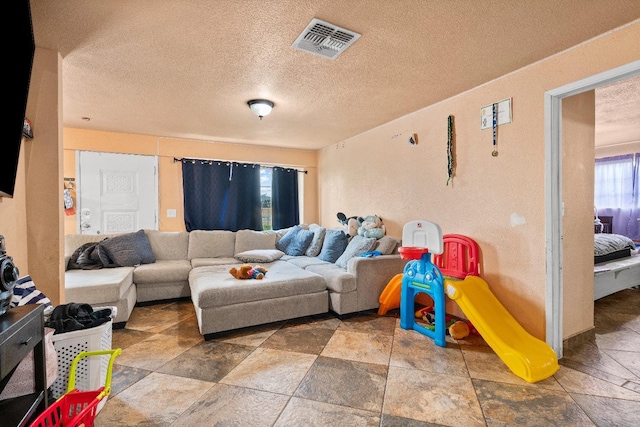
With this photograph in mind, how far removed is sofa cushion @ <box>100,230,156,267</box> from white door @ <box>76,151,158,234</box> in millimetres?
658

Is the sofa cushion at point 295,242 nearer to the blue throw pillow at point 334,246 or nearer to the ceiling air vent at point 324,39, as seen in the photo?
the blue throw pillow at point 334,246

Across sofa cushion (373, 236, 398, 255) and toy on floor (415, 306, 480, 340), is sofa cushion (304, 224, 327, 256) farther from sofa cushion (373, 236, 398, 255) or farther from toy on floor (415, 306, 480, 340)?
toy on floor (415, 306, 480, 340)

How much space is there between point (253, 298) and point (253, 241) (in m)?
1.85

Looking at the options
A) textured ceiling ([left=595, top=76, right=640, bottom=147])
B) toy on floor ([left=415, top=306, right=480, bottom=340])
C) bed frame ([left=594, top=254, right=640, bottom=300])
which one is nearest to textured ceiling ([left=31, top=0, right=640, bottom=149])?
textured ceiling ([left=595, top=76, right=640, bottom=147])

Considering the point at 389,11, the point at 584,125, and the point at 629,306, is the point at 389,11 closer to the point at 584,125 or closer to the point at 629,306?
the point at 584,125

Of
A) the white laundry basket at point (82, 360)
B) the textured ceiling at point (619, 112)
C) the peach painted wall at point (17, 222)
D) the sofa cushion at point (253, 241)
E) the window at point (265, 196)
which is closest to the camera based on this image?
the white laundry basket at point (82, 360)

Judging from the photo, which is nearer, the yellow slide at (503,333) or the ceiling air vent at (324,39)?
the ceiling air vent at (324,39)

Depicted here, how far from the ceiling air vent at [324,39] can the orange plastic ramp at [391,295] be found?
218 centimetres

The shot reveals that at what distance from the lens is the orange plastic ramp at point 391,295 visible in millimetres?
3128

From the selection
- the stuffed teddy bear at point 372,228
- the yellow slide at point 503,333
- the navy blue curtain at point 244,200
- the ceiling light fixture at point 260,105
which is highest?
the ceiling light fixture at point 260,105

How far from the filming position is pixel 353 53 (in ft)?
7.04

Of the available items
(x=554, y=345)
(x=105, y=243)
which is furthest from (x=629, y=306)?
(x=105, y=243)

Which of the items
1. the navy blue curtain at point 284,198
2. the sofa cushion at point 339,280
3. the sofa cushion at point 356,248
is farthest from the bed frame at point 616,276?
the navy blue curtain at point 284,198

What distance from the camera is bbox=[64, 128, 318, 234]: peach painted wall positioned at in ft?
13.4
